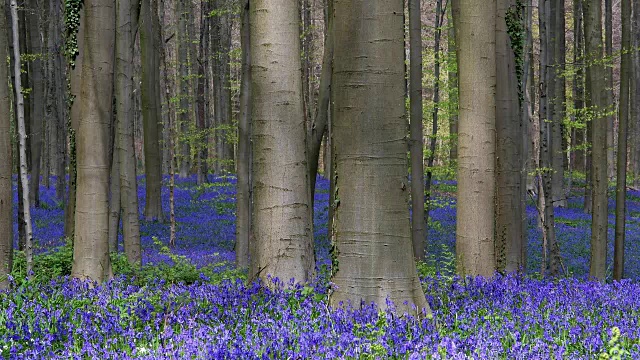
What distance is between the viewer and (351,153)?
552 centimetres

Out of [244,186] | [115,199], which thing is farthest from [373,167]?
[244,186]

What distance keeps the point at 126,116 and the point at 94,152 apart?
454 centimetres

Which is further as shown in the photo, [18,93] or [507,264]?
[507,264]

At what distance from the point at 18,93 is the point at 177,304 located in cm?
451

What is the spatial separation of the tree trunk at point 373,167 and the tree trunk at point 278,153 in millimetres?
1138

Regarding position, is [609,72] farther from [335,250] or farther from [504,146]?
[335,250]

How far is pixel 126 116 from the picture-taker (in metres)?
12.2

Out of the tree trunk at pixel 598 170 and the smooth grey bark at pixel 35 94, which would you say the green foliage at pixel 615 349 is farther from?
the smooth grey bark at pixel 35 94

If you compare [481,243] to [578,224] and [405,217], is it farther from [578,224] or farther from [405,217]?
[578,224]

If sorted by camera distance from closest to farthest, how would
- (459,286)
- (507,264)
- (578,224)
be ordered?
(459,286), (507,264), (578,224)

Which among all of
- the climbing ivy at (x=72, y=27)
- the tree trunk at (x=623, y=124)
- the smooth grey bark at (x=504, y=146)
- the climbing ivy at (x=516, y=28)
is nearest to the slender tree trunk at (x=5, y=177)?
the climbing ivy at (x=72, y=27)

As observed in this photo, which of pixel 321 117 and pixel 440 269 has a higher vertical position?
pixel 321 117

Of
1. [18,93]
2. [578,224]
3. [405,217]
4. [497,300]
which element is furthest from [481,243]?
[578,224]

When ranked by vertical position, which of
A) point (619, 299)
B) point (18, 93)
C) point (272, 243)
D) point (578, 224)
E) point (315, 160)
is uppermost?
point (18, 93)
